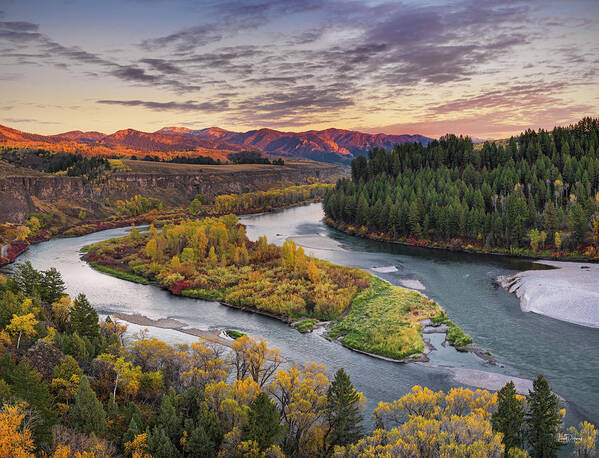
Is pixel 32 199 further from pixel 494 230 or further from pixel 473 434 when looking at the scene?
pixel 473 434

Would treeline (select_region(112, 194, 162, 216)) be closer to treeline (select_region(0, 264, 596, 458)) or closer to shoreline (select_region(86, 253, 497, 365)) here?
shoreline (select_region(86, 253, 497, 365))

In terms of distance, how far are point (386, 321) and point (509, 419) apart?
31.4 m

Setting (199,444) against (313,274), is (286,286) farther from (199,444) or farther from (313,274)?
(199,444)

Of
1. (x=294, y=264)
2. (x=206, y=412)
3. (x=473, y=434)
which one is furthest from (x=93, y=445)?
(x=294, y=264)

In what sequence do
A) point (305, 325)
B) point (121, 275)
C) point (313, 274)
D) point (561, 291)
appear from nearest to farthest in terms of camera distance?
point (305, 325) → point (561, 291) → point (313, 274) → point (121, 275)

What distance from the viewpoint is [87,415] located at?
3056 cm

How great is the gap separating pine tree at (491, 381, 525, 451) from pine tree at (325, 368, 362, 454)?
31.8ft

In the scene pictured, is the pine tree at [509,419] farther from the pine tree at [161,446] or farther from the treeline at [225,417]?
the pine tree at [161,446]

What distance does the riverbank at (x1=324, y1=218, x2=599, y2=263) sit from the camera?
94.1 metres

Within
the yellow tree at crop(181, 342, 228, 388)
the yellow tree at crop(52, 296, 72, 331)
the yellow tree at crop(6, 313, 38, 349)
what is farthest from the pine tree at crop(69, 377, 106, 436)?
the yellow tree at crop(52, 296, 72, 331)

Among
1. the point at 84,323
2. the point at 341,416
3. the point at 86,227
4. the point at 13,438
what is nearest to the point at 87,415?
the point at 13,438

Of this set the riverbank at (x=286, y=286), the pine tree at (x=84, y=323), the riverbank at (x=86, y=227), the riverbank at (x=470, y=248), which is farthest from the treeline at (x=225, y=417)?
the riverbank at (x=86, y=227)

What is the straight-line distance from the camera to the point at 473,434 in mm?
26562

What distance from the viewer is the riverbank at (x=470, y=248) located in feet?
309
